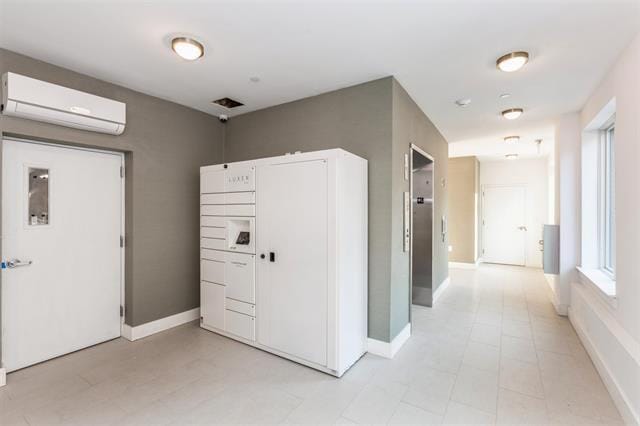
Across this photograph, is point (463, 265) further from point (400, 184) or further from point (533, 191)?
point (400, 184)

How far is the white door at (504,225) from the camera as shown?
7828mm

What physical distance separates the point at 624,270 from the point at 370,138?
2.33 metres

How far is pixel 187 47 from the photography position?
92.0 inches

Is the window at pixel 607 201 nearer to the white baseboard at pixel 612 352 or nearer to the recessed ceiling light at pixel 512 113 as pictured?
the white baseboard at pixel 612 352

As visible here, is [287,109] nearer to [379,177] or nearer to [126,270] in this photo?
[379,177]

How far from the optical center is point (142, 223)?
340 cm

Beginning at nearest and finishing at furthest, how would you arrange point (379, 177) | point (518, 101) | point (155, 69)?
point (155, 69), point (379, 177), point (518, 101)

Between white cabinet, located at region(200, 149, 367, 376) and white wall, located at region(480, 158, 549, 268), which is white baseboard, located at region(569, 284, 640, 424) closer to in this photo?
white cabinet, located at region(200, 149, 367, 376)

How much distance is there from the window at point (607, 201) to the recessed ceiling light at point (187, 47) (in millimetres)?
4442

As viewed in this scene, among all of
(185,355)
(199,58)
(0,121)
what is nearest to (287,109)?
(199,58)

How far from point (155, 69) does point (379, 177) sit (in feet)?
7.75

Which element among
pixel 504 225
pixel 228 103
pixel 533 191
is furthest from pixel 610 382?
pixel 533 191

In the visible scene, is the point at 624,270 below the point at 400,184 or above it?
below

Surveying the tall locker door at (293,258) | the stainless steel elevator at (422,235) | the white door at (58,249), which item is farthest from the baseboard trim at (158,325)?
the stainless steel elevator at (422,235)
